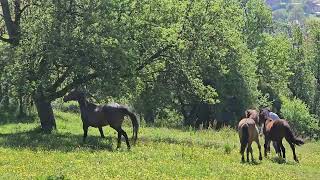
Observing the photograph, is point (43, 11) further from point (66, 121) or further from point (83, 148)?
point (66, 121)

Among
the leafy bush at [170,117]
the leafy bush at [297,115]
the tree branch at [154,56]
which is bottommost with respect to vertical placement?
the leafy bush at [297,115]

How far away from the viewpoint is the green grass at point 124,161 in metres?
17.1

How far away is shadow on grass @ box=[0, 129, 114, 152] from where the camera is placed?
76.5ft

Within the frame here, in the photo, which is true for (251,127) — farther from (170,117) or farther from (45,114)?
(170,117)

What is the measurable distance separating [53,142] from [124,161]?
6503 mm

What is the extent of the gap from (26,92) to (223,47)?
15.0 metres

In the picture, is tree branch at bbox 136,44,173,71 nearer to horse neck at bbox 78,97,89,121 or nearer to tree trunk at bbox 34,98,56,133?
horse neck at bbox 78,97,89,121

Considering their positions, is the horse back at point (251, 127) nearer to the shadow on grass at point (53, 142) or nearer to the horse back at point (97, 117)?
the shadow on grass at point (53, 142)

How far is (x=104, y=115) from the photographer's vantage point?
25.5 meters

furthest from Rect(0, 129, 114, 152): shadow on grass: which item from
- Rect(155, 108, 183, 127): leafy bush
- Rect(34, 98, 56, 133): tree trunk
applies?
Rect(155, 108, 183, 127): leafy bush

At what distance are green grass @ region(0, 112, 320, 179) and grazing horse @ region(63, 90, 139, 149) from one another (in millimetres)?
991

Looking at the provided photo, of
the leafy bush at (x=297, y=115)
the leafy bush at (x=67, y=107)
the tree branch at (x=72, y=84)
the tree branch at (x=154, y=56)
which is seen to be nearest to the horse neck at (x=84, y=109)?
the tree branch at (x=72, y=84)

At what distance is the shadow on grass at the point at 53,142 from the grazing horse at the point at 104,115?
2.94 feet

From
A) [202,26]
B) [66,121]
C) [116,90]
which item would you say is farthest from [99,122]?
[66,121]
